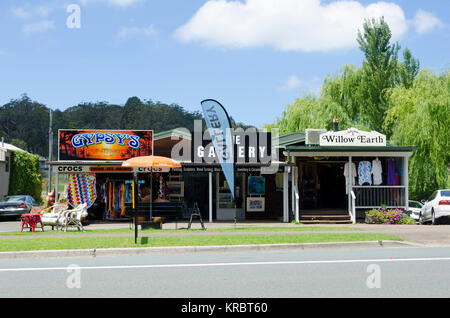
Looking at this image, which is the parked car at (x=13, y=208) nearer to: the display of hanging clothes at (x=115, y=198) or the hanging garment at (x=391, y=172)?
the display of hanging clothes at (x=115, y=198)

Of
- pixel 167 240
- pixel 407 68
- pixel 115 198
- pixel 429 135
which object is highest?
pixel 407 68

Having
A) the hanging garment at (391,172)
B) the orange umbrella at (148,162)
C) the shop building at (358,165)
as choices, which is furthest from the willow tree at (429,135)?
the orange umbrella at (148,162)

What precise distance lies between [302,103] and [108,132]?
24166mm

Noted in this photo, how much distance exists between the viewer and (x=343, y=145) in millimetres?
21812

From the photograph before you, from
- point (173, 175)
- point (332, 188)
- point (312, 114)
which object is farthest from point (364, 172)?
point (312, 114)

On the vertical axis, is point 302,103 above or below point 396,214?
above

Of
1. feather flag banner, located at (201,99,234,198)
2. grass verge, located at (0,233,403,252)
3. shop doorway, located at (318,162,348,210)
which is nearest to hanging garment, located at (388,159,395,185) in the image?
shop doorway, located at (318,162,348,210)

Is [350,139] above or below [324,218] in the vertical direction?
above

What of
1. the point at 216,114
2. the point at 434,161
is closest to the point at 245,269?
the point at 216,114

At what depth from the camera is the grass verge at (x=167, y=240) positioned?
12625 mm

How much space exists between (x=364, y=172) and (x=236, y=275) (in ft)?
49.2

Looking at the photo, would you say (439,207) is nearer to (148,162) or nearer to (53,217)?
(148,162)

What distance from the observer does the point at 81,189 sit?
22859 mm

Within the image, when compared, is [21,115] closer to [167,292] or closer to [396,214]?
[396,214]
